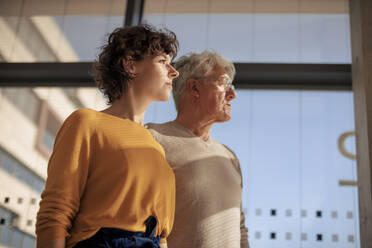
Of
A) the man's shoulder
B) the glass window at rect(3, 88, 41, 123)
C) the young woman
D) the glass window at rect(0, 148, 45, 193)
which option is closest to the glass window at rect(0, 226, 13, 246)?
the glass window at rect(0, 148, 45, 193)

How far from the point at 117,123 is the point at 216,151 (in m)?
0.95

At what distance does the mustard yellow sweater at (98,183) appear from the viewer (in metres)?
1.25

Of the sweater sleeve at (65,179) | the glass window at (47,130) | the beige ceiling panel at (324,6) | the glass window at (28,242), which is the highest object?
the beige ceiling panel at (324,6)

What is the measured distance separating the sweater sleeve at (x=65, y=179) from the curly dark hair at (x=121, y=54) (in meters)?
0.26

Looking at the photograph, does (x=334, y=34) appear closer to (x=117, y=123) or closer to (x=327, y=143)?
(x=327, y=143)

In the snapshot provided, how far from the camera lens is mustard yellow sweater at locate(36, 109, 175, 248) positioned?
1.25 meters

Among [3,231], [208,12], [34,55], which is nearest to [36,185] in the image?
[3,231]

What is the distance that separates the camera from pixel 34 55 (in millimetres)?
5184

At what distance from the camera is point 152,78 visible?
5.40 ft

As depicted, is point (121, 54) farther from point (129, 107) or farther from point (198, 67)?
point (198, 67)

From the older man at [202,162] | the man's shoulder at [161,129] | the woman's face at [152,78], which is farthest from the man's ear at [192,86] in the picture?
the woman's face at [152,78]

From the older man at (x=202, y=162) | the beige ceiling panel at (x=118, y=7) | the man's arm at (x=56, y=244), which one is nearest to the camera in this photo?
the man's arm at (x=56, y=244)

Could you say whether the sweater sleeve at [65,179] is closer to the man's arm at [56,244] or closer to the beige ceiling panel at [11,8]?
the man's arm at [56,244]

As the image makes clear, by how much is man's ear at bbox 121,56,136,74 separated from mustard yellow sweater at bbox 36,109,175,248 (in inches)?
9.1
